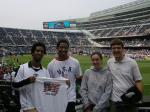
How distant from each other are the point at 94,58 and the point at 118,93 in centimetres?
73

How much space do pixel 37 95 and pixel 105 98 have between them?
1.20 meters

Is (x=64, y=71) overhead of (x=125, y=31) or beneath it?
overhead

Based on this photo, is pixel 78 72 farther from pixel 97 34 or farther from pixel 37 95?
pixel 97 34

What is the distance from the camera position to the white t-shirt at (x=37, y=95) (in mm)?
5211

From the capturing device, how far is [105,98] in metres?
5.67

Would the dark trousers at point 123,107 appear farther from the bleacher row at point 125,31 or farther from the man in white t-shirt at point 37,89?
the bleacher row at point 125,31

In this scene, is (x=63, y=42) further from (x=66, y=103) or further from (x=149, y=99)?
(x=149, y=99)

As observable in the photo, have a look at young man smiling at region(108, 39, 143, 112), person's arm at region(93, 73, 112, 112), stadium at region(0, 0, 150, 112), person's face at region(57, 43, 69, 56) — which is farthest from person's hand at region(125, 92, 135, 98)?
stadium at region(0, 0, 150, 112)

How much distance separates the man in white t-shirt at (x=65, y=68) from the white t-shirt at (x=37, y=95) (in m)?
0.60

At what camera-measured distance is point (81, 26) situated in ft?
485

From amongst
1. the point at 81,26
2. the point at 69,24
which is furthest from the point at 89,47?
the point at 81,26

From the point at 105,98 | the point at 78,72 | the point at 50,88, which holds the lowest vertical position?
the point at 105,98

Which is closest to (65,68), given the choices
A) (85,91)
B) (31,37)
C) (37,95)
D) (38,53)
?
(85,91)

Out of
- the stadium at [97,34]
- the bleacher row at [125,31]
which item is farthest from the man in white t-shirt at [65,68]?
the bleacher row at [125,31]
